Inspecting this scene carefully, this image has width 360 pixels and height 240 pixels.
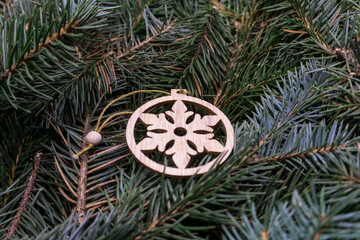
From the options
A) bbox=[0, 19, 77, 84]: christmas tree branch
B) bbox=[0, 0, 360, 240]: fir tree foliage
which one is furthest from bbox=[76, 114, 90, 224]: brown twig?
bbox=[0, 19, 77, 84]: christmas tree branch

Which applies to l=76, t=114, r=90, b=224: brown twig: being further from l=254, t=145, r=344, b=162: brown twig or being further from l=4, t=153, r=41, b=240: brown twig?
l=254, t=145, r=344, b=162: brown twig

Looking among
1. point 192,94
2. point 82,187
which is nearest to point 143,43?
point 192,94

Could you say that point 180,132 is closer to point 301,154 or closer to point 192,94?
point 192,94

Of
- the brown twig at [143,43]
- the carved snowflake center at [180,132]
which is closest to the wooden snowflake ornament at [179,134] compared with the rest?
the carved snowflake center at [180,132]

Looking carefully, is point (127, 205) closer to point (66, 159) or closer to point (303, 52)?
point (66, 159)

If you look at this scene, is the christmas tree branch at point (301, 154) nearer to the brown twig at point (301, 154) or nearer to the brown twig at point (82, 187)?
the brown twig at point (301, 154)

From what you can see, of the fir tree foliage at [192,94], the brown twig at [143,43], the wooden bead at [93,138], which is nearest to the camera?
the fir tree foliage at [192,94]
